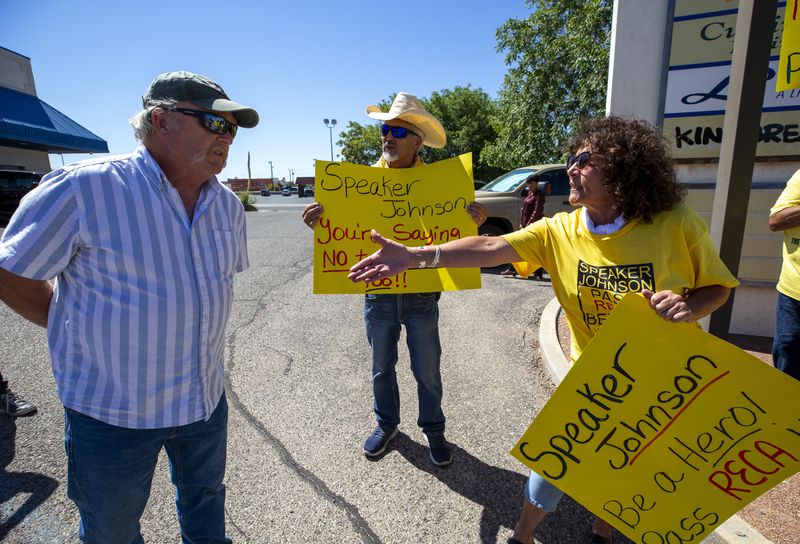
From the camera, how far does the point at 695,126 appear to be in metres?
4.48

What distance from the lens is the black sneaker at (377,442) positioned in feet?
8.82

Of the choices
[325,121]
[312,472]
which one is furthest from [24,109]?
[325,121]

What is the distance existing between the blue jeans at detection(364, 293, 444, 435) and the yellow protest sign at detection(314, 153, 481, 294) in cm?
18

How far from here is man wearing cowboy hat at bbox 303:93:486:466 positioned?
2.51 m

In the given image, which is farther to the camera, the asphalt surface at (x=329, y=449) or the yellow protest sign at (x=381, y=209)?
the yellow protest sign at (x=381, y=209)

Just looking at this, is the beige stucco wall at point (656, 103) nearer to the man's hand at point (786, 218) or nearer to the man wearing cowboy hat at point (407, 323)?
the man's hand at point (786, 218)

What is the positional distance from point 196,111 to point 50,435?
2.73 meters

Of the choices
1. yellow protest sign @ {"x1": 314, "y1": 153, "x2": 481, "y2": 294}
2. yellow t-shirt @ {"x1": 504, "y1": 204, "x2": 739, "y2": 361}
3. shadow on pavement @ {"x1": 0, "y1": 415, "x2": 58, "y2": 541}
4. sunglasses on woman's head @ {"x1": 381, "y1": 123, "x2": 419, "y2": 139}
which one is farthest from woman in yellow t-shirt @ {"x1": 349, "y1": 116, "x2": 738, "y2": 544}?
shadow on pavement @ {"x1": 0, "y1": 415, "x2": 58, "y2": 541}

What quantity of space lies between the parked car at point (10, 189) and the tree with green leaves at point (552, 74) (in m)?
16.4

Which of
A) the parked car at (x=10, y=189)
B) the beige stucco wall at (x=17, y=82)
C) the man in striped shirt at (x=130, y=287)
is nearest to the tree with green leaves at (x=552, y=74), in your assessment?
the man in striped shirt at (x=130, y=287)

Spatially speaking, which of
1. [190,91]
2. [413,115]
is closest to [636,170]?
[413,115]

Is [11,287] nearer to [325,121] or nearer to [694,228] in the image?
[694,228]

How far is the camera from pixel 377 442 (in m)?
2.71

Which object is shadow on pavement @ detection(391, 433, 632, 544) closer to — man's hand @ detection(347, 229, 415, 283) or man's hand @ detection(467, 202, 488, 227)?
man's hand @ detection(347, 229, 415, 283)
